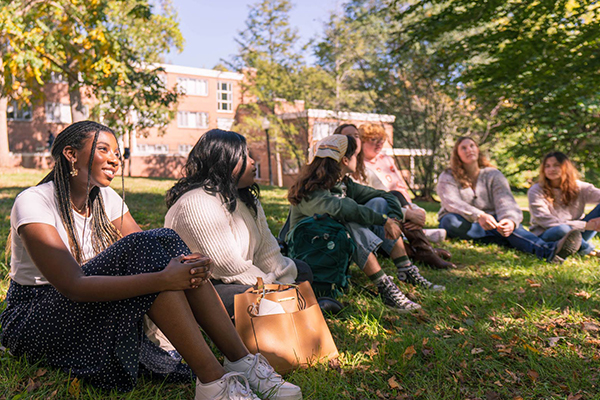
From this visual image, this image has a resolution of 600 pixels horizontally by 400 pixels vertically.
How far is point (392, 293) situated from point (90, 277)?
237cm

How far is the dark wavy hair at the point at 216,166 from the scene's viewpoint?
294 cm

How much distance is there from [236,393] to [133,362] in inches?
18.5

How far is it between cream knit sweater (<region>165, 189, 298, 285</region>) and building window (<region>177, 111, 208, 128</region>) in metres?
36.5

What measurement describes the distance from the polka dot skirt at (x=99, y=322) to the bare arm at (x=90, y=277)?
75 mm

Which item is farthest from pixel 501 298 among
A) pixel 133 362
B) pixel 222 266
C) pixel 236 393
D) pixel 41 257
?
pixel 41 257

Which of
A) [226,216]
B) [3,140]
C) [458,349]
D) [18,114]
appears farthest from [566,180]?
[18,114]

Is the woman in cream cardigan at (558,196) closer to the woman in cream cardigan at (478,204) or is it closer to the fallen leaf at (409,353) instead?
the woman in cream cardigan at (478,204)

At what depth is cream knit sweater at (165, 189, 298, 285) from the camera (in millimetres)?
2795

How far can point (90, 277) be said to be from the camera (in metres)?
2.03

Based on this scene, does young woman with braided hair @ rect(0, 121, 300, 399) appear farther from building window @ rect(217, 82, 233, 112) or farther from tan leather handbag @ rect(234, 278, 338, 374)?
building window @ rect(217, 82, 233, 112)

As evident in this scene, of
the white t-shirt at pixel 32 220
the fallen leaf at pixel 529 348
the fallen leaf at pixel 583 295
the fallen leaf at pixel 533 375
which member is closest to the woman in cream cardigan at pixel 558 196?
the fallen leaf at pixel 583 295

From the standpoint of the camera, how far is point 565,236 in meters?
5.09

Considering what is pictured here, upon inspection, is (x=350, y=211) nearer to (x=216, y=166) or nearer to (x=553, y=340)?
(x=216, y=166)

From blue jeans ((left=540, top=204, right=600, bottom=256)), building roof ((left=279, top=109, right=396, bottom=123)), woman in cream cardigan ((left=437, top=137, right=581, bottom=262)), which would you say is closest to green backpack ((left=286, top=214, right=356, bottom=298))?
woman in cream cardigan ((left=437, top=137, right=581, bottom=262))
